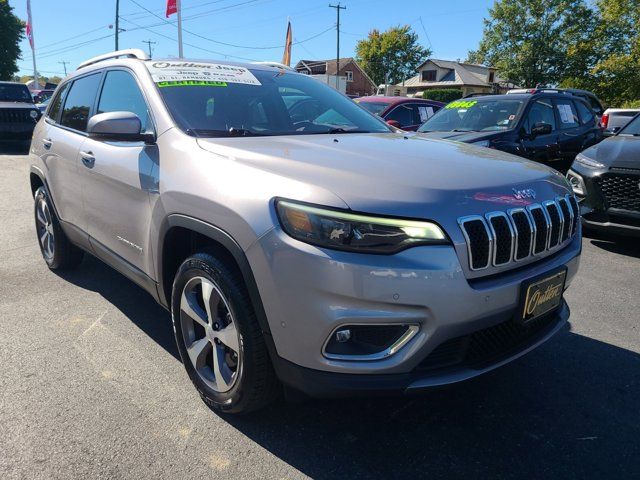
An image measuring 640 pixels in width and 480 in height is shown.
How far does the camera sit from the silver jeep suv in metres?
1.86

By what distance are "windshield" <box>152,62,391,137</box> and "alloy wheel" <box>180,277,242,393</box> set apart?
83 centimetres

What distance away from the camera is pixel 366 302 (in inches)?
72.1

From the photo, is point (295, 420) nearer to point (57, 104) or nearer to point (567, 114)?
point (57, 104)

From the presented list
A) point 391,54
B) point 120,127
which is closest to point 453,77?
point 391,54

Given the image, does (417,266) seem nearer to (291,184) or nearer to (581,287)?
(291,184)

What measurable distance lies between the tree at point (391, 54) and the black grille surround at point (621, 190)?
71.7m

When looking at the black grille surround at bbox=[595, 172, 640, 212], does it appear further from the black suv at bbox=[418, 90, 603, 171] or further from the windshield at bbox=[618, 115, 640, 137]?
the black suv at bbox=[418, 90, 603, 171]

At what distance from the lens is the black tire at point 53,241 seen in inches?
167

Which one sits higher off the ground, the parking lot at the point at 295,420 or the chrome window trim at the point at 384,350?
the chrome window trim at the point at 384,350

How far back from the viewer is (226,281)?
2.16 meters

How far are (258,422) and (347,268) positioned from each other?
1064 millimetres

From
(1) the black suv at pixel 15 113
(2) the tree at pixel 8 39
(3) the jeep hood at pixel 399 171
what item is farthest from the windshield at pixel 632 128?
(2) the tree at pixel 8 39

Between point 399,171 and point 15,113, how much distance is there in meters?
15.0

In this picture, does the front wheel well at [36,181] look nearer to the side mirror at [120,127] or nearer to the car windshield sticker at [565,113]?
the side mirror at [120,127]
